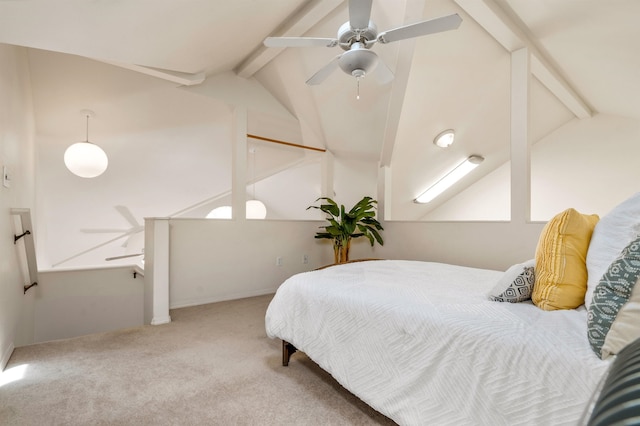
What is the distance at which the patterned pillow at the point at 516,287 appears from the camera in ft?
4.59

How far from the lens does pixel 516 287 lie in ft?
4.59

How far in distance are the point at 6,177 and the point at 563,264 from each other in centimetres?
325

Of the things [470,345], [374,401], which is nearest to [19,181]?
[374,401]

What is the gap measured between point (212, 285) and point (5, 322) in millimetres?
1743

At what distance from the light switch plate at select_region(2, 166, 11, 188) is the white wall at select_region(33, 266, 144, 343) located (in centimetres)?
160

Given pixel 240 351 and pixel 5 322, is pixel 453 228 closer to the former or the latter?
pixel 240 351

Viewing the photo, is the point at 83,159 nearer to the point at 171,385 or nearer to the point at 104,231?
the point at 104,231

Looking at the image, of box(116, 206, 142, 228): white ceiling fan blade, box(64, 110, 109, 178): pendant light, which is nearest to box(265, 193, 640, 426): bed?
box(64, 110, 109, 178): pendant light

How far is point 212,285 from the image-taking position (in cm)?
359

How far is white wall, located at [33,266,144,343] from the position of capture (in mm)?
3395

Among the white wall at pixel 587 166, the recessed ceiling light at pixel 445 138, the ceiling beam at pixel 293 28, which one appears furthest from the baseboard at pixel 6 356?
the white wall at pixel 587 166

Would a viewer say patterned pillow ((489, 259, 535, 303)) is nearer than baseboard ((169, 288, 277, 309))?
Yes

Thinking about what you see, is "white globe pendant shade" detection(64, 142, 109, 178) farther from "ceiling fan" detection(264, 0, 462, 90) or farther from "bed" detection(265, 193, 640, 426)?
"bed" detection(265, 193, 640, 426)

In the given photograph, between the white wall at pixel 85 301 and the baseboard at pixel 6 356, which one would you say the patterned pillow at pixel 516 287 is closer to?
the baseboard at pixel 6 356
